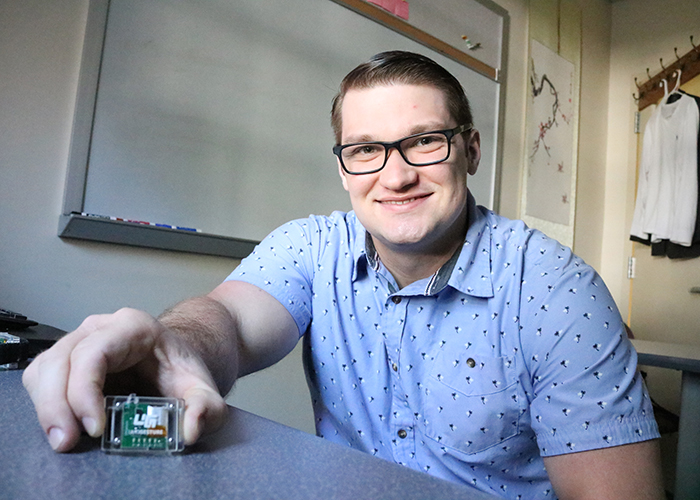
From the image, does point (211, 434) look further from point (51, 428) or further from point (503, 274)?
point (503, 274)

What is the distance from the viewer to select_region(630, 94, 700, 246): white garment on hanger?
134 inches

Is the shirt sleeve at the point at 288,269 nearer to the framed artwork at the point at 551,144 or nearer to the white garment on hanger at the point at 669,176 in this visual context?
the framed artwork at the point at 551,144

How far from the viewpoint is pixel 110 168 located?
1616 mm

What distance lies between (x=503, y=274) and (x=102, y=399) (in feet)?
2.49

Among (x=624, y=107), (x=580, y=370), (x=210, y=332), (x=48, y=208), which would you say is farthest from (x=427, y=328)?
(x=624, y=107)

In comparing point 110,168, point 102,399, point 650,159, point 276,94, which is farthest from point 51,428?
point 650,159

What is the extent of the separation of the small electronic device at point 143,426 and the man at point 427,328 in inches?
2.5

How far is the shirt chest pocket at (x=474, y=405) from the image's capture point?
926mm

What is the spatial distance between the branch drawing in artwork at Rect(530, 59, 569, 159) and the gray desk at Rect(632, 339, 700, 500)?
182cm

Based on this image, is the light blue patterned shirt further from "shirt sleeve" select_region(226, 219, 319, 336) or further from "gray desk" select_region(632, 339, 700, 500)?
"gray desk" select_region(632, 339, 700, 500)

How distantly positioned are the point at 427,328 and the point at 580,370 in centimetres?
30

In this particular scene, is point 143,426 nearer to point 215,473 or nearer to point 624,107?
point 215,473

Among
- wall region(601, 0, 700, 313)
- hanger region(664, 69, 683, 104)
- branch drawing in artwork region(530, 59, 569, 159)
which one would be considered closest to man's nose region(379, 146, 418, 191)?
branch drawing in artwork region(530, 59, 569, 159)

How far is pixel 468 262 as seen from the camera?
1040mm
